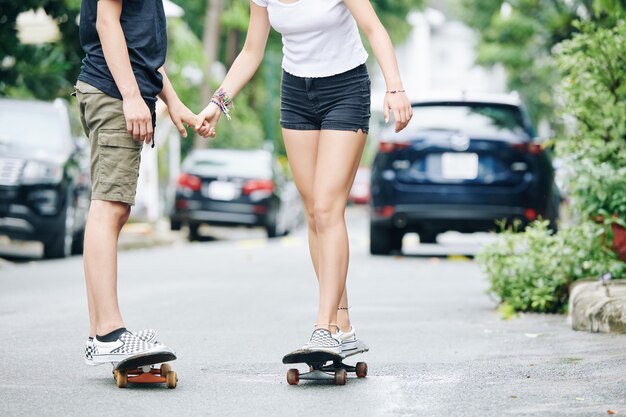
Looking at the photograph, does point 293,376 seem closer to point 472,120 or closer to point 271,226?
point 472,120

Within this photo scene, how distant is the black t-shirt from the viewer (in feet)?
18.5

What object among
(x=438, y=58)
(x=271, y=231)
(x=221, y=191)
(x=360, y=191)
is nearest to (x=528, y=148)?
(x=221, y=191)

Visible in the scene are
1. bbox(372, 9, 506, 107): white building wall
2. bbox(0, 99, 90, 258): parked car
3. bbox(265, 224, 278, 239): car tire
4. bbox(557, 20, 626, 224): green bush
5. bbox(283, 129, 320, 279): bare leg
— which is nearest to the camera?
bbox(283, 129, 320, 279): bare leg

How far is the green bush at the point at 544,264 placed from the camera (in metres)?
8.47

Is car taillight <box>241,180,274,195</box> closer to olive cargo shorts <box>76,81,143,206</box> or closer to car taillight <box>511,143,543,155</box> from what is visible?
car taillight <box>511,143,543,155</box>

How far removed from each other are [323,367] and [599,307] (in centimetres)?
226

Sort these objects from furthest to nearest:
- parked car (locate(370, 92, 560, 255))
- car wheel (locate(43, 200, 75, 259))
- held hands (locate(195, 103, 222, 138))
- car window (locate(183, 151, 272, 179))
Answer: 1. car window (locate(183, 151, 272, 179))
2. car wheel (locate(43, 200, 75, 259))
3. parked car (locate(370, 92, 560, 255))
4. held hands (locate(195, 103, 222, 138))

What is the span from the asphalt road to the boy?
0.75 ft

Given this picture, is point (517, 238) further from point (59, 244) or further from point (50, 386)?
point (59, 244)

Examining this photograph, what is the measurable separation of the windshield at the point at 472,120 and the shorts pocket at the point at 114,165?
8.43 m

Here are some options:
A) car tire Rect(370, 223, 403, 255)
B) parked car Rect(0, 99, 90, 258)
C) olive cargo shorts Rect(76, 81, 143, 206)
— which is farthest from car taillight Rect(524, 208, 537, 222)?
olive cargo shorts Rect(76, 81, 143, 206)

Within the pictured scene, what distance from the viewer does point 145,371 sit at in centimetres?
548

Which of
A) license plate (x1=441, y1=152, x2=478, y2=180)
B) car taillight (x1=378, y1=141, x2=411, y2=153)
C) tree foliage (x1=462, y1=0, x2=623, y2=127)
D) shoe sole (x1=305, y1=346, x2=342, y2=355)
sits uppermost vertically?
tree foliage (x1=462, y1=0, x2=623, y2=127)

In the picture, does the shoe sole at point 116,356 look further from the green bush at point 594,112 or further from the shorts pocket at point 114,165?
the green bush at point 594,112
